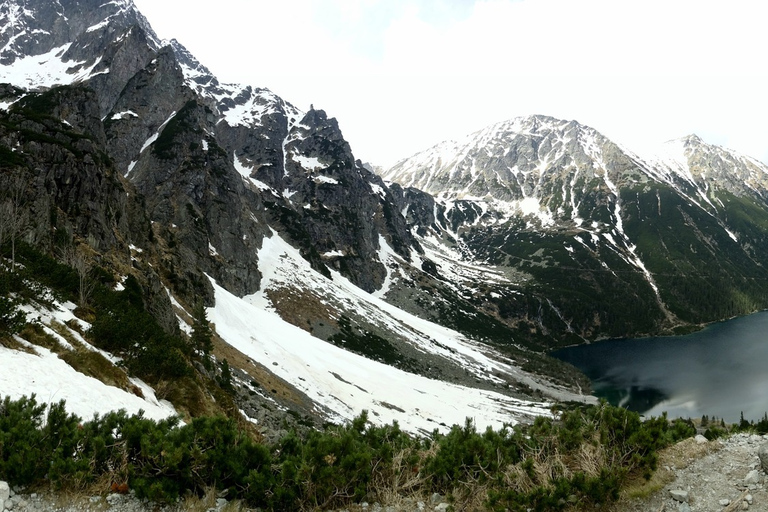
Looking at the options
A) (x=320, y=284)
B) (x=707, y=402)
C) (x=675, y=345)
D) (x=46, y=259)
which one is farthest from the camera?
(x=675, y=345)

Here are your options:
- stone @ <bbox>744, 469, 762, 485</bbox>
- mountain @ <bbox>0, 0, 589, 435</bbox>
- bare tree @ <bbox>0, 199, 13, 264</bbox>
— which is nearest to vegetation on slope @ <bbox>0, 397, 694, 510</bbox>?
stone @ <bbox>744, 469, 762, 485</bbox>

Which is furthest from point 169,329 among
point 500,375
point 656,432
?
point 500,375

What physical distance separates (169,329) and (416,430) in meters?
29.7

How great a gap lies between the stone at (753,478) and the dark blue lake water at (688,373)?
90.9 metres

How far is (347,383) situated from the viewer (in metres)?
57.5

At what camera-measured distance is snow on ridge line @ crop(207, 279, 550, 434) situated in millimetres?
50312

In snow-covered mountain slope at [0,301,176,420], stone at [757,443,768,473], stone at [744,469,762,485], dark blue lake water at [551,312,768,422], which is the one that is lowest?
snow-covered mountain slope at [0,301,176,420]

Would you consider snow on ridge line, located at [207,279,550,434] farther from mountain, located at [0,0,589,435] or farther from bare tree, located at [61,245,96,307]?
bare tree, located at [61,245,96,307]

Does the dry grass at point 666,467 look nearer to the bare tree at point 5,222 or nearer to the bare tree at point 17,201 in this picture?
the bare tree at point 5,222

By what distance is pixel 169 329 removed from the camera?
118ft

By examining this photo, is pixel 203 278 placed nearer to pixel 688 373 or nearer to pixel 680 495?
pixel 680 495

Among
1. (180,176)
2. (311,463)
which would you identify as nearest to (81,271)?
(311,463)

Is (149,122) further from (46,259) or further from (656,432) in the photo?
(656,432)

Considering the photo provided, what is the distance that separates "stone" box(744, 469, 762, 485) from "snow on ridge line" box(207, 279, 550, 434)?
129 ft
